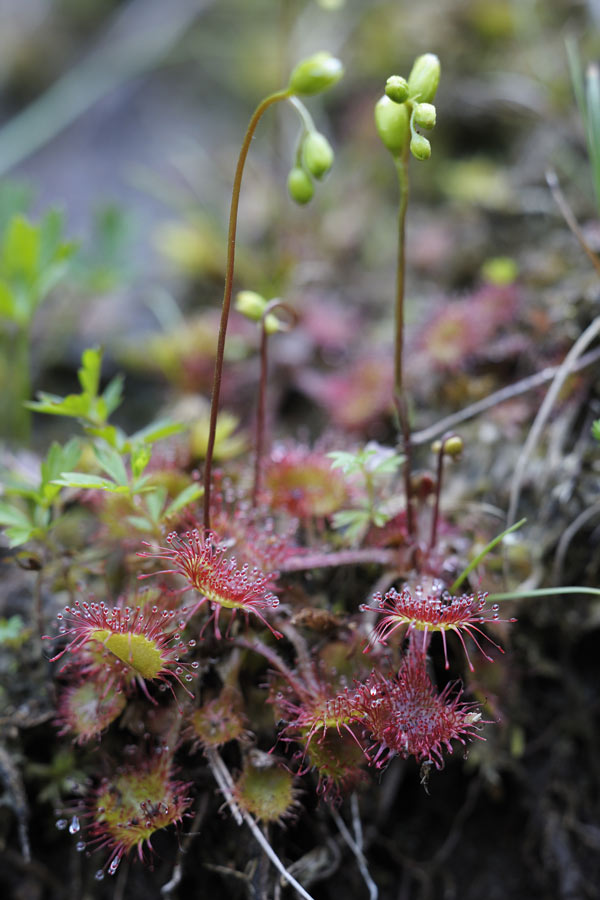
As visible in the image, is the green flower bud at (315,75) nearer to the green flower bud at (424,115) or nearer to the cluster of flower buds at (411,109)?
the cluster of flower buds at (411,109)

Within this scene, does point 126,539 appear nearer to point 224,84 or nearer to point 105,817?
point 105,817

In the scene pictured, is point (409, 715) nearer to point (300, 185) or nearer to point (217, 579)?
point (217, 579)

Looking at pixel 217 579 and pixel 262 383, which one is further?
pixel 262 383

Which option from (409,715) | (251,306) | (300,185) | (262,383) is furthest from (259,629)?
(300,185)

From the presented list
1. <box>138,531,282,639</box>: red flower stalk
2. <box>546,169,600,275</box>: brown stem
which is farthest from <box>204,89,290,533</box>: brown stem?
<box>546,169,600,275</box>: brown stem

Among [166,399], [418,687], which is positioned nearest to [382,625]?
[418,687]

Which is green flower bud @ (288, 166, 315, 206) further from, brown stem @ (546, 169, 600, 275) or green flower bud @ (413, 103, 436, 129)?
brown stem @ (546, 169, 600, 275)
